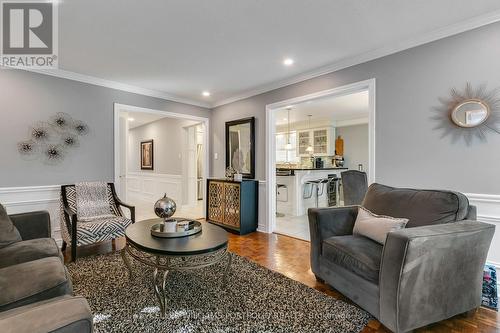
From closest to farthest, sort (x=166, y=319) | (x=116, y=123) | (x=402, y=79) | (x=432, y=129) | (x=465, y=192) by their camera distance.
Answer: (x=166, y=319), (x=465, y=192), (x=432, y=129), (x=402, y=79), (x=116, y=123)

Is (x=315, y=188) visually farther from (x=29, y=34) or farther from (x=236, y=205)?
(x=29, y=34)

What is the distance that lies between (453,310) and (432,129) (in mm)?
1601

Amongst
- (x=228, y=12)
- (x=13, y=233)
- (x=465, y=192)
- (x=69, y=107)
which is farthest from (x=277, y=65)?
(x=13, y=233)

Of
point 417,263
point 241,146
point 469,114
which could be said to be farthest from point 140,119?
point 417,263

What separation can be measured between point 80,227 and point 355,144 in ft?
23.2

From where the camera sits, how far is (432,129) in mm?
2490

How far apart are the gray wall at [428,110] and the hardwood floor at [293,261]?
108 centimetres

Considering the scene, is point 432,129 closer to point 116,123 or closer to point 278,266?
point 278,266

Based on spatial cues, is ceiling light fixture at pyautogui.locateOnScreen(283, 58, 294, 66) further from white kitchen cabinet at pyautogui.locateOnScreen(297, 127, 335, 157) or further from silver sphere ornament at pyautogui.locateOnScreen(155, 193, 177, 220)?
white kitchen cabinet at pyautogui.locateOnScreen(297, 127, 335, 157)

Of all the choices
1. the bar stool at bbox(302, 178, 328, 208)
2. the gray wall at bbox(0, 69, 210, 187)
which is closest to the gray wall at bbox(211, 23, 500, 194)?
the bar stool at bbox(302, 178, 328, 208)

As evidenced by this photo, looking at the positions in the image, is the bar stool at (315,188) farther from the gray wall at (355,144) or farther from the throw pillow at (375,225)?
the throw pillow at (375,225)

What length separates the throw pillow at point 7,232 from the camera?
1968 mm

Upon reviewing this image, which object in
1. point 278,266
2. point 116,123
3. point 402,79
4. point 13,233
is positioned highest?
point 402,79

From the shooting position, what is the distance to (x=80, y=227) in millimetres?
2879
